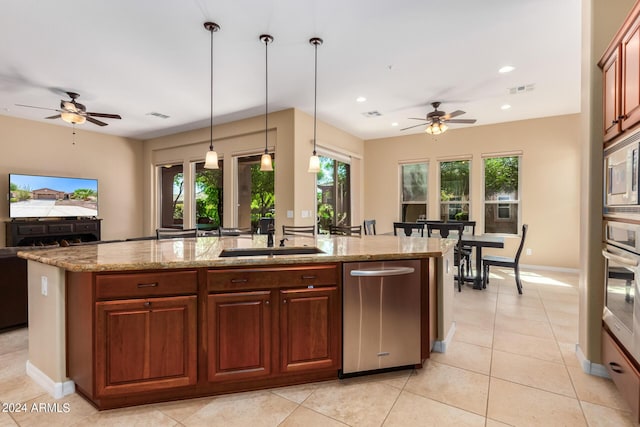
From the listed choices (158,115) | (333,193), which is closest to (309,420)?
(333,193)

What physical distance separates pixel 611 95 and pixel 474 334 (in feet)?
7.31

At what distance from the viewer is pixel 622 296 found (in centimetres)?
179

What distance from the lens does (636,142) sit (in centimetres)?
161

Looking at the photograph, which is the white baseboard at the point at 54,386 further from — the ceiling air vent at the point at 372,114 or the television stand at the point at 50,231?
the ceiling air vent at the point at 372,114

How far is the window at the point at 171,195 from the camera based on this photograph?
7.30 m

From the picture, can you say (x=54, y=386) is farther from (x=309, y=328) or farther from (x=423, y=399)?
(x=423, y=399)

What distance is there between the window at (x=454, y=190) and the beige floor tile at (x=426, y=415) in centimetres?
544

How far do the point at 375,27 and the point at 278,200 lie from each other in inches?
128

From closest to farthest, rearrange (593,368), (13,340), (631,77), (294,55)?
(631,77) < (593,368) < (13,340) < (294,55)

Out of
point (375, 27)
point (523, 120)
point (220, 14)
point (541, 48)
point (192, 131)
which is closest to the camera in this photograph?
point (220, 14)

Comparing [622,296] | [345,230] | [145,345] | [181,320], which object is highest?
[345,230]

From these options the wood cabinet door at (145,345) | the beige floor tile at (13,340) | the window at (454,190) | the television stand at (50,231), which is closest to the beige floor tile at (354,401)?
the wood cabinet door at (145,345)

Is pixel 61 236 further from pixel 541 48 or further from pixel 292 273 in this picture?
pixel 541 48

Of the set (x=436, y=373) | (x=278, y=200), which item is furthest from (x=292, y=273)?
(x=278, y=200)
